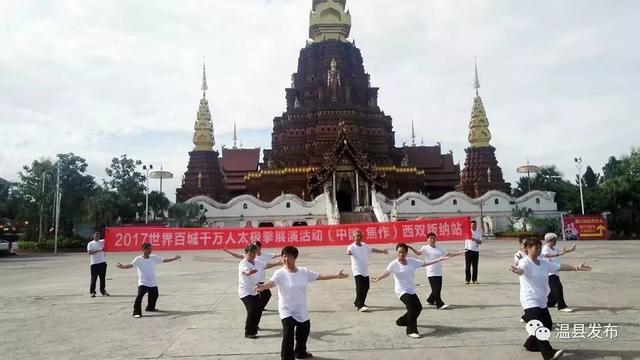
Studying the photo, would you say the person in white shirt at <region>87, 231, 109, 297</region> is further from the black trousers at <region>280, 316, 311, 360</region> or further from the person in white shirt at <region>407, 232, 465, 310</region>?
the black trousers at <region>280, 316, 311, 360</region>

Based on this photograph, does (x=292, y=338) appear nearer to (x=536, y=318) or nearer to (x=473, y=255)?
(x=536, y=318)

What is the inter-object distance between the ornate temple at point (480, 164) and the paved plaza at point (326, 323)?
1554 inches

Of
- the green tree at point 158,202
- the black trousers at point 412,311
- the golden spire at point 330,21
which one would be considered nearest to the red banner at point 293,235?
the black trousers at point 412,311

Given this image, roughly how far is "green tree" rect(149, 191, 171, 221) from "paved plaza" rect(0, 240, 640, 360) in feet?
94.4

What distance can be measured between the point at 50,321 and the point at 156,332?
255cm

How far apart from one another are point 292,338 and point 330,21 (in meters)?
51.8

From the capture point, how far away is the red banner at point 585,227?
32906 mm

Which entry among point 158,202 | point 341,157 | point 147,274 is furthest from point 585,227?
point 158,202

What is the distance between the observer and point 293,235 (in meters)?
17.2

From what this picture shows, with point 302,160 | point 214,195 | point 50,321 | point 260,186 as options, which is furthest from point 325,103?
point 50,321

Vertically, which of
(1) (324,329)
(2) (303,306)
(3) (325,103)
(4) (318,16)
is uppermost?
(4) (318,16)

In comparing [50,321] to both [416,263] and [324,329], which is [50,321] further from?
[416,263]

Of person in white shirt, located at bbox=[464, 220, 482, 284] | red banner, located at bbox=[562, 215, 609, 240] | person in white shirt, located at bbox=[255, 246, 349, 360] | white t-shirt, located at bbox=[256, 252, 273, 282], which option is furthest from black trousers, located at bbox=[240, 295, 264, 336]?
red banner, located at bbox=[562, 215, 609, 240]

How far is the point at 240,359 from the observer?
20.0 ft
